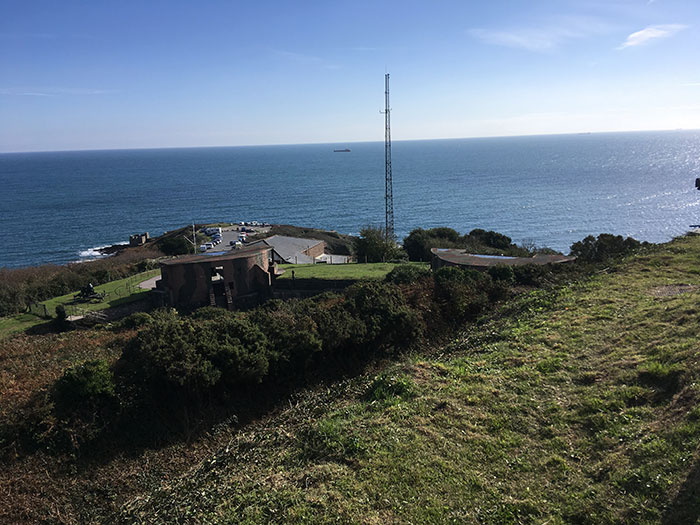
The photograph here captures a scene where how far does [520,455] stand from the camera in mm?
8508

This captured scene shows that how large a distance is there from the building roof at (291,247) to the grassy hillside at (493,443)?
1106 inches

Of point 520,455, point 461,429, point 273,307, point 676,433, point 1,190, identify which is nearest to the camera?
point 676,433

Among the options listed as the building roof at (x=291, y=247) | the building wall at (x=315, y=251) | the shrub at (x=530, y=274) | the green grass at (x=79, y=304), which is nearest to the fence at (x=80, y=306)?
the green grass at (x=79, y=304)

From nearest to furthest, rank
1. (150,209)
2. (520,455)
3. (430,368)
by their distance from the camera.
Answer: (520,455) < (430,368) < (150,209)

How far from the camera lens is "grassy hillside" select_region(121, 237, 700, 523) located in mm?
7320

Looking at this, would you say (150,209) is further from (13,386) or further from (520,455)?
(520,455)

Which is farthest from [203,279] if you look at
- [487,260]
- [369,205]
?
[369,205]

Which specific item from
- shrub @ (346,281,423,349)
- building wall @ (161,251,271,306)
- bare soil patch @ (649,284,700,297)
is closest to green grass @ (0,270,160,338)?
building wall @ (161,251,271,306)

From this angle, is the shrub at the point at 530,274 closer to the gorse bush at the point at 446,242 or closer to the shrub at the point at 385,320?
the shrub at the point at 385,320

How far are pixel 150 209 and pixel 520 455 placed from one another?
348ft

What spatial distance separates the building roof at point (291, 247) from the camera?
41403mm

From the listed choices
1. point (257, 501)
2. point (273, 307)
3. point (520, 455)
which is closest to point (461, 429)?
point (520, 455)

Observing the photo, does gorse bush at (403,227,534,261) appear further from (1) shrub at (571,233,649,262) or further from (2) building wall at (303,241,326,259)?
(1) shrub at (571,233,649,262)

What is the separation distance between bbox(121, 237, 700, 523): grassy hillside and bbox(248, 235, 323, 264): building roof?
2810cm
